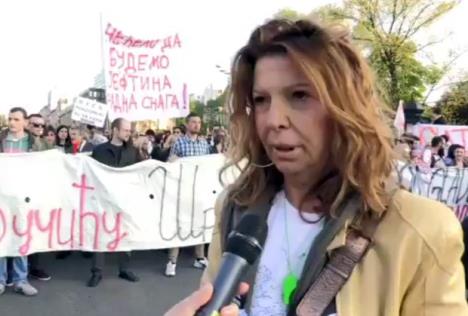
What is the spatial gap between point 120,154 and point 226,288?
6472 millimetres

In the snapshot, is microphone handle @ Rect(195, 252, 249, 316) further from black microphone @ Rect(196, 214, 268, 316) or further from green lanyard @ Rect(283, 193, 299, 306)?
green lanyard @ Rect(283, 193, 299, 306)

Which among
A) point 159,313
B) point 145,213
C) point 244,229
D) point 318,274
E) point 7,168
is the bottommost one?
point 159,313

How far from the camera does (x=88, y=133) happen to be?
12.8 metres

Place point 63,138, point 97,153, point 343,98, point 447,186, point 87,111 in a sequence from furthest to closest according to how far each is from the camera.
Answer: point 87,111 < point 63,138 < point 447,186 < point 97,153 < point 343,98

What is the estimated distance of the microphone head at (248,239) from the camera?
4.07 ft

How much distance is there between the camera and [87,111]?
11.0 m

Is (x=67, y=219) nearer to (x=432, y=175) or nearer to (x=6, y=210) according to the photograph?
(x=6, y=210)

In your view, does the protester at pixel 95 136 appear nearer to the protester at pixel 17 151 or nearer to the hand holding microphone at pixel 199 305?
the protester at pixel 17 151

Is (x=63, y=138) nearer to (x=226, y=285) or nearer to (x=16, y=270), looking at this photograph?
(x=16, y=270)

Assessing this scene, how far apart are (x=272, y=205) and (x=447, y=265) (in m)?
0.49

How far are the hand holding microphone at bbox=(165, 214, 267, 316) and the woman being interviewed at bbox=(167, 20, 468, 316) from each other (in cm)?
21

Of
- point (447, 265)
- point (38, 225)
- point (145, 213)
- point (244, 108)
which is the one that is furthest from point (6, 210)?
point (447, 265)

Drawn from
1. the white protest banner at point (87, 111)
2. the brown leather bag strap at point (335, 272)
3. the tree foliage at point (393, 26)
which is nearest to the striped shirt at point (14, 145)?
the white protest banner at point (87, 111)

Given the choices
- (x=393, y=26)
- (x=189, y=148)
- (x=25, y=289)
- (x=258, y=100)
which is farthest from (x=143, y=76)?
(x=393, y=26)
